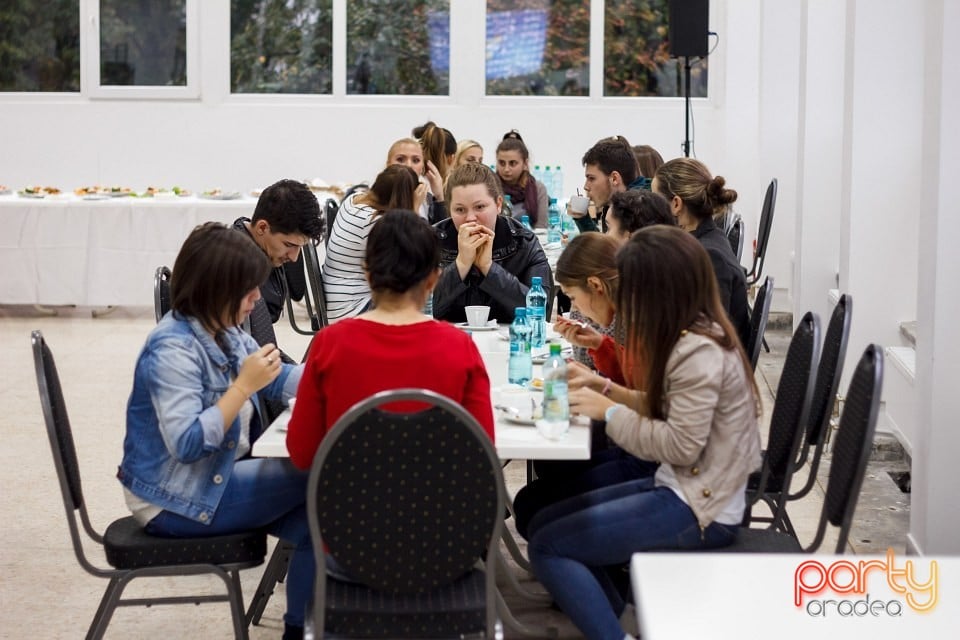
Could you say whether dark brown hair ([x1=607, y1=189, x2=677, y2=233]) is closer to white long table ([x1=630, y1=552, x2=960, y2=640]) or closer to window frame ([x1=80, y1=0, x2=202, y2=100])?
white long table ([x1=630, y1=552, x2=960, y2=640])

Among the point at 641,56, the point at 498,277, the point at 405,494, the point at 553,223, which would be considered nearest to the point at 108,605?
the point at 405,494

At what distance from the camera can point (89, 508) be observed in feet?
14.8

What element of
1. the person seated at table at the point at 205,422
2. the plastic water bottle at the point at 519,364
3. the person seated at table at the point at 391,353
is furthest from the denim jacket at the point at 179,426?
the plastic water bottle at the point at 519,364

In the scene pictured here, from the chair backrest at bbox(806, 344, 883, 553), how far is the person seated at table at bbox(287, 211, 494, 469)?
666 millimetres

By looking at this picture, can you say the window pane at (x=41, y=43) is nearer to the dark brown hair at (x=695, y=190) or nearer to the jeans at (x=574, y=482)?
the dark brown hair at (x=695, y=190)

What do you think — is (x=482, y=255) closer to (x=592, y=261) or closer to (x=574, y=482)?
(x=592, y=261)

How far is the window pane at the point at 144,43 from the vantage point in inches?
408

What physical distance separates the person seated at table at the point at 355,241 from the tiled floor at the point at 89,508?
0.91 metres

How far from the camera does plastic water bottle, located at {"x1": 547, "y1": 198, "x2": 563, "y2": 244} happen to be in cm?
637

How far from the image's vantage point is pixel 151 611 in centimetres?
358

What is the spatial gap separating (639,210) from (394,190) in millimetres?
1177

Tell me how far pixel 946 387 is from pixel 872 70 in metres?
2.06

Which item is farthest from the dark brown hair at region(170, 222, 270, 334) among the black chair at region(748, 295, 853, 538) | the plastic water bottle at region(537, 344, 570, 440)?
the black chair at region(748, 295, 853, 538)

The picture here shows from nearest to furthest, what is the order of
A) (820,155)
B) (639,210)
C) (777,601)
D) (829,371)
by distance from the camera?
(777,601) → (829,371) → (639,210) → (820,155)
